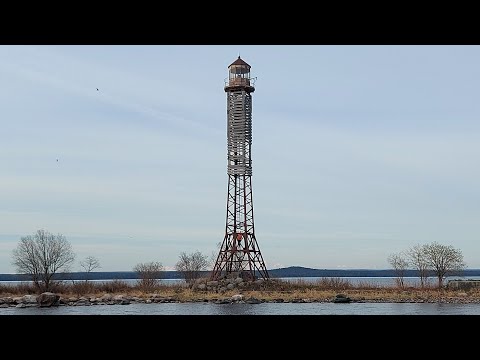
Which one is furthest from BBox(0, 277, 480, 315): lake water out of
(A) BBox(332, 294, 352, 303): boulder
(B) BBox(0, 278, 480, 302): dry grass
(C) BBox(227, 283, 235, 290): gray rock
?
(C) BBox(227, 283, 235, 290): gray rock

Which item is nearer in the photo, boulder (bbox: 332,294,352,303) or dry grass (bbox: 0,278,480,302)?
boulder (bbox: 332,294,352,303)

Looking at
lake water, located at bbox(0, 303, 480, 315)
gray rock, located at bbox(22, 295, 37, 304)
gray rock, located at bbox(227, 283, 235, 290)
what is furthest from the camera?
gray rock, located at bbox(227, 283, 235, 290)

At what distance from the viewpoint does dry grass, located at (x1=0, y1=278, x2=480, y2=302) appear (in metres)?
39.5

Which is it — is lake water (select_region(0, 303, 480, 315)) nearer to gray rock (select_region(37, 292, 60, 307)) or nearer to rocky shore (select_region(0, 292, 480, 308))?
gray rock (select_region(37, 292, 60, 307))

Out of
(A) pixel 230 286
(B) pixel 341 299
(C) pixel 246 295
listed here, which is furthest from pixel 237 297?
(B) pixel 341 299

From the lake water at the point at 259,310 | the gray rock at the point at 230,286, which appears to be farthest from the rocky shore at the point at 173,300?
the gray rock at the point at 230,286

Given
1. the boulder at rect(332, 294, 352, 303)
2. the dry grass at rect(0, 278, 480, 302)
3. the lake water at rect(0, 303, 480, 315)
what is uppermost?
the dry grass at rect(0, 278, 480, 302)

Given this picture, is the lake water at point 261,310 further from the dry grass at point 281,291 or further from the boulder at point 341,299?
the dry grass at point 281,291

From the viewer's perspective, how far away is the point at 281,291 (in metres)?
43.9
